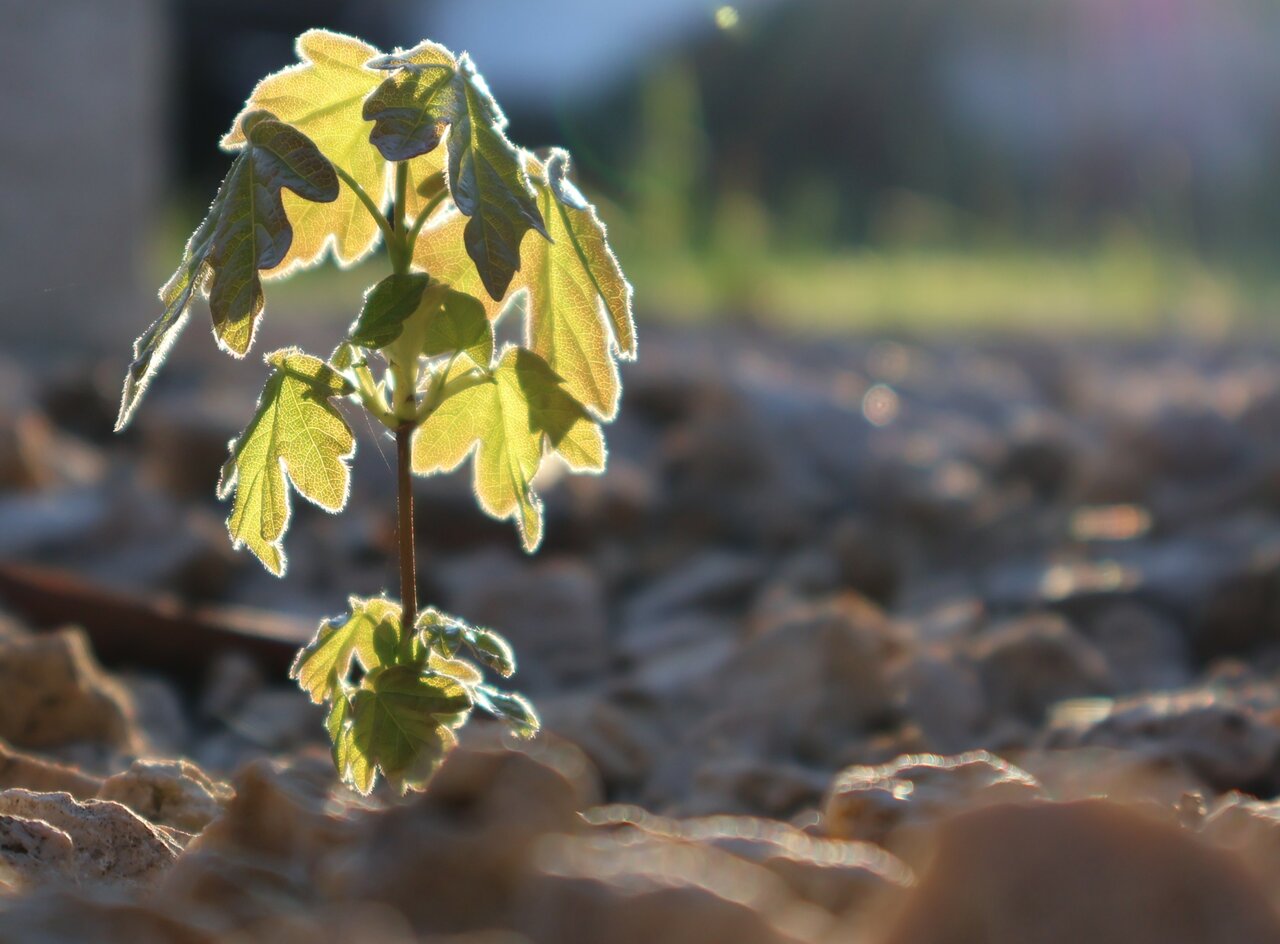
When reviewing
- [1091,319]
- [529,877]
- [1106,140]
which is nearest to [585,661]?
[529,877]

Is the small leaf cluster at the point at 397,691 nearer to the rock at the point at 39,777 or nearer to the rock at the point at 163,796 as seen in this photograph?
the rock at the point at 163,796

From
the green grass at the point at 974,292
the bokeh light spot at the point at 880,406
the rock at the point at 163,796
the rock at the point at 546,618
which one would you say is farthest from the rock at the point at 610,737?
the green grass at the point at 974,292

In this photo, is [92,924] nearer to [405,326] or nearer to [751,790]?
[405,326]

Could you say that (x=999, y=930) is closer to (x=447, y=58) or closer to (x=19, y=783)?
(x=447, y=58)

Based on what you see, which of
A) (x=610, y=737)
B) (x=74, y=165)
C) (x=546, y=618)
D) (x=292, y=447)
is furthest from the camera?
(x=74, y=165)

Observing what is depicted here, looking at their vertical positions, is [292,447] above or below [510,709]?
above

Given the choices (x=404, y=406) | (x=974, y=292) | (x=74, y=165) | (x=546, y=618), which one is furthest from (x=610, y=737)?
(x=974, y=292)

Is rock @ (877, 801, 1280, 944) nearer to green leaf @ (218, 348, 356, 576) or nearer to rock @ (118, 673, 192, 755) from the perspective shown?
green leaf @ (218, 348, 356, 576)
